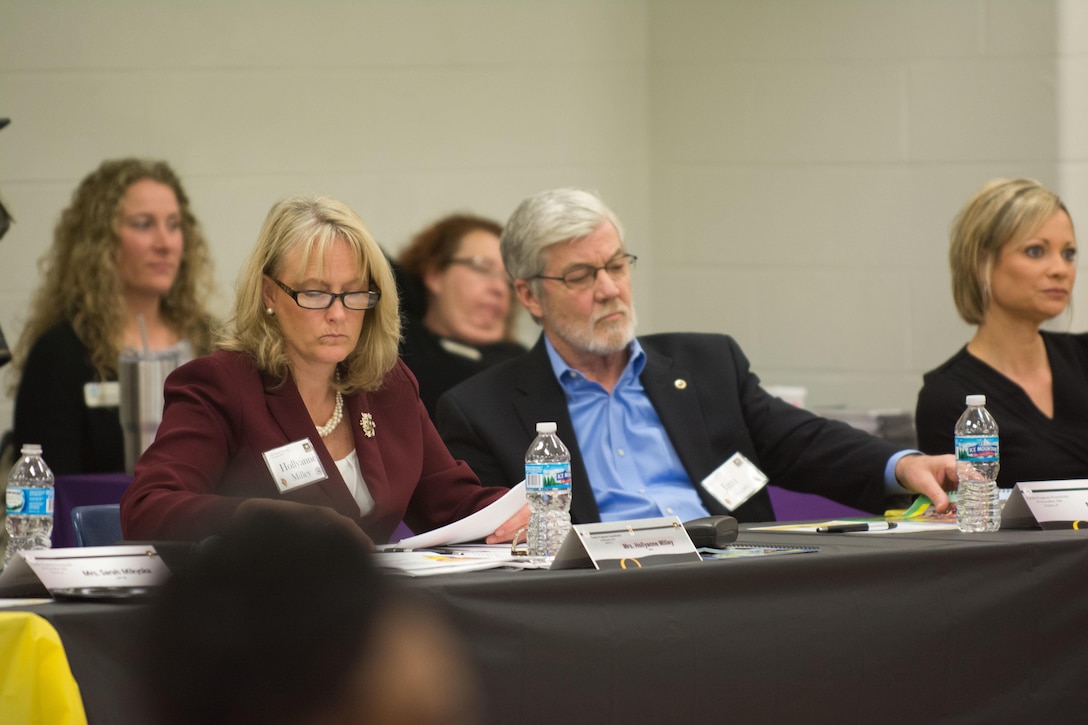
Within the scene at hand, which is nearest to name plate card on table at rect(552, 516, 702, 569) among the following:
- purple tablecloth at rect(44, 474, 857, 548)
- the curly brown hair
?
purple tablecloth at rect(44, 474, 857, 548)

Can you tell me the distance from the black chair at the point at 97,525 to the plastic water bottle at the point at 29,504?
6 cm

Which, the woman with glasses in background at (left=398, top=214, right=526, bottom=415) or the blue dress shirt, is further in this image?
the woman with glasses in background at (left=398, top=214, right=526, bottom=415)

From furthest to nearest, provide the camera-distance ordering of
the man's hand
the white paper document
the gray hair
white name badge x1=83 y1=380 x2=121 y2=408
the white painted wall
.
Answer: the white painted wall < white name badge x1=83 y1=380 x2=121 y2=408 < the gray hair < the man's hand < the white paper document

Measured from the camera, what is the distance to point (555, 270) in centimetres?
309

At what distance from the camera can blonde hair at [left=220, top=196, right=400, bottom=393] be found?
2.42 meters

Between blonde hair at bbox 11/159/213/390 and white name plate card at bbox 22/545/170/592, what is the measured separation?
2359mm

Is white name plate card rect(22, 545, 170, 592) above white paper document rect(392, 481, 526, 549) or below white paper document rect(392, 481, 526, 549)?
above

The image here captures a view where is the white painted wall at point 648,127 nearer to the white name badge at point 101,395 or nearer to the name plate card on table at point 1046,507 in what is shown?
the white name badge at point 101,395

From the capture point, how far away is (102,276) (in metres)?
4.20

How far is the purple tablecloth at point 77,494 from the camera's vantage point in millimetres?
3533

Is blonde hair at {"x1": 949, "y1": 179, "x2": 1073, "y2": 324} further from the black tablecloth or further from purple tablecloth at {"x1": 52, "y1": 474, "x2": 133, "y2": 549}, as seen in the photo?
purple tablecloth at {"x1": 52, "y1": 474, "x2": 133, "y2": 549}

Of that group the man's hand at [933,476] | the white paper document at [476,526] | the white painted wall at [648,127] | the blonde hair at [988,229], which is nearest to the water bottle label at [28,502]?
the white paper document at [476,526]

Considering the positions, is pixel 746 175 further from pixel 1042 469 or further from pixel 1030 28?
pixel 1042 469

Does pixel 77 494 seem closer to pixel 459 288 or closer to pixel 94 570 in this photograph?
pixel 459 288
